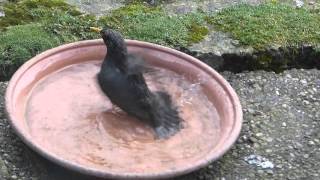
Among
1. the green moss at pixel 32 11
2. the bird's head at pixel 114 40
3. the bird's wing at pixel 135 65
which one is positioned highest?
the bird's head at pixel 114 40

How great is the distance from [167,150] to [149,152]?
0.10 m

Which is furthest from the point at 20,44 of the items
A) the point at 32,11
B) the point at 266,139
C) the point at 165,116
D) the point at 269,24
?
the point at 269,24

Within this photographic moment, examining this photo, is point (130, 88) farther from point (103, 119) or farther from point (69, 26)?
point (69, 26)

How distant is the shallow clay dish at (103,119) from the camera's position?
3463mm

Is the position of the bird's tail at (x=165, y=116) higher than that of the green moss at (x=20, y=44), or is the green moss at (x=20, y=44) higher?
the bird's tail at (x=165, y=116)

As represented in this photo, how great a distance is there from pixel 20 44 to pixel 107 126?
1001 millimetres

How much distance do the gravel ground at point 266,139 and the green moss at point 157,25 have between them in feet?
1.35

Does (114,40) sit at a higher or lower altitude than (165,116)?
higher

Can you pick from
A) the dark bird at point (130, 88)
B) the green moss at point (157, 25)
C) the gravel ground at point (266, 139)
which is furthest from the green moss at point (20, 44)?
the dark bird at point (130, 88)

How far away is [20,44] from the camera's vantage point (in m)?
4.41

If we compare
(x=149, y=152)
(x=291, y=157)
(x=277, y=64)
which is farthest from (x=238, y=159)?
(x=277, y=64)

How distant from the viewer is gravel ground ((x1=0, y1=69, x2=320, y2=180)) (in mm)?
3635

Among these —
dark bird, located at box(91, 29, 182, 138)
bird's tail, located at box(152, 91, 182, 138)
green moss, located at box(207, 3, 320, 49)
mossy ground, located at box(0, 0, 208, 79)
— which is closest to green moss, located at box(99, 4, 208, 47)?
mossy ground, located at box(0, 0, 208, 79)

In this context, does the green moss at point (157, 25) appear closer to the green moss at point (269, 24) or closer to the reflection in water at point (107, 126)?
the green moss at point (269, 24)
